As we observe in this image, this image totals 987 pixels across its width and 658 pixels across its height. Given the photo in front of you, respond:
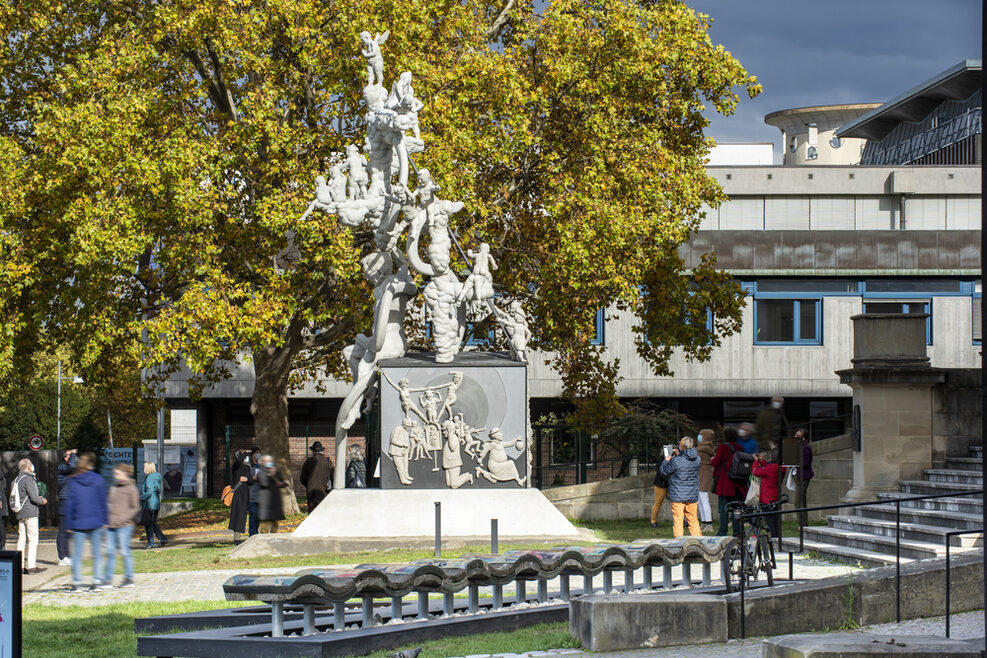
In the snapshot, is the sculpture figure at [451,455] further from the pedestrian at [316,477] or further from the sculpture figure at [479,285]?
the pedestrian at [316,477]

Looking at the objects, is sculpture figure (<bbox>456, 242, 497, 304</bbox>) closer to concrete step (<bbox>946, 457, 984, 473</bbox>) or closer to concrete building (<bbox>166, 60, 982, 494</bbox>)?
concrete step (<bbox>946, 457, 984, 473</bbox>)

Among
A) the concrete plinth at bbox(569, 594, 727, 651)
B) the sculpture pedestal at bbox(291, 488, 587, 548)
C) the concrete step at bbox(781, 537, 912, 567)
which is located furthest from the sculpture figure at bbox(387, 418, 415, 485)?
the concrete plinth at bbox(569, 594, 727, 651)

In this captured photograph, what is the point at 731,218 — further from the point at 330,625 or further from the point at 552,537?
the point at 330,625

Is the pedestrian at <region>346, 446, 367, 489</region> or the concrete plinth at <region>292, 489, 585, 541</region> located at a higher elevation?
the pedestrian at <region>346, 446, 367, 489</region>

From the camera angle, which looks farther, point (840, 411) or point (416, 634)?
point (840, 411)

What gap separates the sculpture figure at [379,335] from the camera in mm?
20812

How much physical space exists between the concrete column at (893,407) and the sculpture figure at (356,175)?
8188mm

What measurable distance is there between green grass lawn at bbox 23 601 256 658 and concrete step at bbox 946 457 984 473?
9502 mm

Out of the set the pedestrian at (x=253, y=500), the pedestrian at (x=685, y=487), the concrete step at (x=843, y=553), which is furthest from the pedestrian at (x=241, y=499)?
the concrete step at (x=843, y=553)

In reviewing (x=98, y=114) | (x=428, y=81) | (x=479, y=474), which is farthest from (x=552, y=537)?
(x=98, y=114)

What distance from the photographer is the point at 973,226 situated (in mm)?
47188

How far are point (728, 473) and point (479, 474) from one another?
3.83 metres

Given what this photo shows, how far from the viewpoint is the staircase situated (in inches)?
568

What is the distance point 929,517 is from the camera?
15.2 metres
